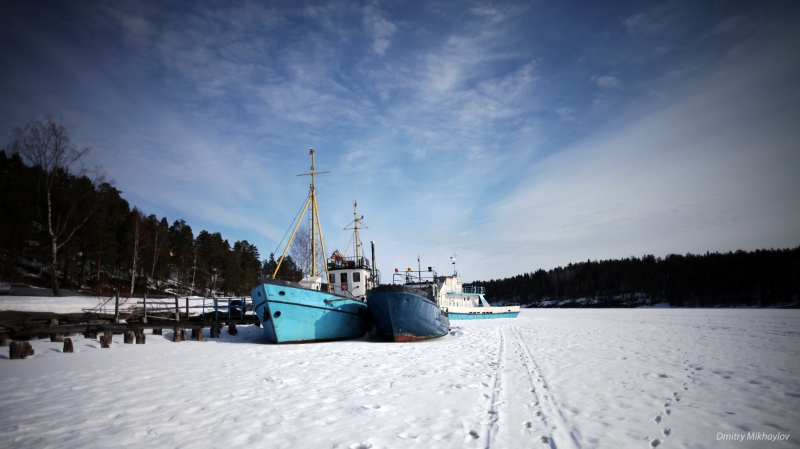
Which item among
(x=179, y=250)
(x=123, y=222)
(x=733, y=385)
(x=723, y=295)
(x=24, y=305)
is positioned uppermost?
(x=123, y=222)

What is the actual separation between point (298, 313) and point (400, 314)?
4069 mm

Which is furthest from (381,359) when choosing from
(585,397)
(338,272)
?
(338,272)

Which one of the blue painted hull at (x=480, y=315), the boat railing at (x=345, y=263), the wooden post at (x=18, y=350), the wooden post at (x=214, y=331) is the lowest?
the blue painted hull at (x=480, y=315)

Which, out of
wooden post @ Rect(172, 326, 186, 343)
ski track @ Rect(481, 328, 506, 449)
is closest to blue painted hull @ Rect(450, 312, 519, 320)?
wooden post @ Rect(172, 326, 186, 343)

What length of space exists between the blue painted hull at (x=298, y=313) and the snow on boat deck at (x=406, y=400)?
10.0 ft

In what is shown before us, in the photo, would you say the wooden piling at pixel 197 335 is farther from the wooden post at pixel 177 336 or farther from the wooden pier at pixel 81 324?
the wooden post at pixel 177 336

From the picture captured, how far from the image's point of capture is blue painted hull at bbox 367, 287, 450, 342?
46.8 feet

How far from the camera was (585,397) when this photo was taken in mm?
5680

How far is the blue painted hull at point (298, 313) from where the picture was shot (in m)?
13.1

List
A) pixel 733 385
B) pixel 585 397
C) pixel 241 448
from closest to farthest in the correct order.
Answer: pixel 241 448 < pixel 585 397 < pixel 733 385

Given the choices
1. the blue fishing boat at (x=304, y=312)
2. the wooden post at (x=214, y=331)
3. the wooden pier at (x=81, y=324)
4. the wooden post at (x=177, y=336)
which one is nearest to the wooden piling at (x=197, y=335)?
the wooden pier at (x=81, y=324)

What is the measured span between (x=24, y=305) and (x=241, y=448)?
970 inches

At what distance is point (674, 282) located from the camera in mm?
80438

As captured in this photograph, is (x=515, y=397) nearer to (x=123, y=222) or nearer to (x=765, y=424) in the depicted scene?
(x=765, y=424)
